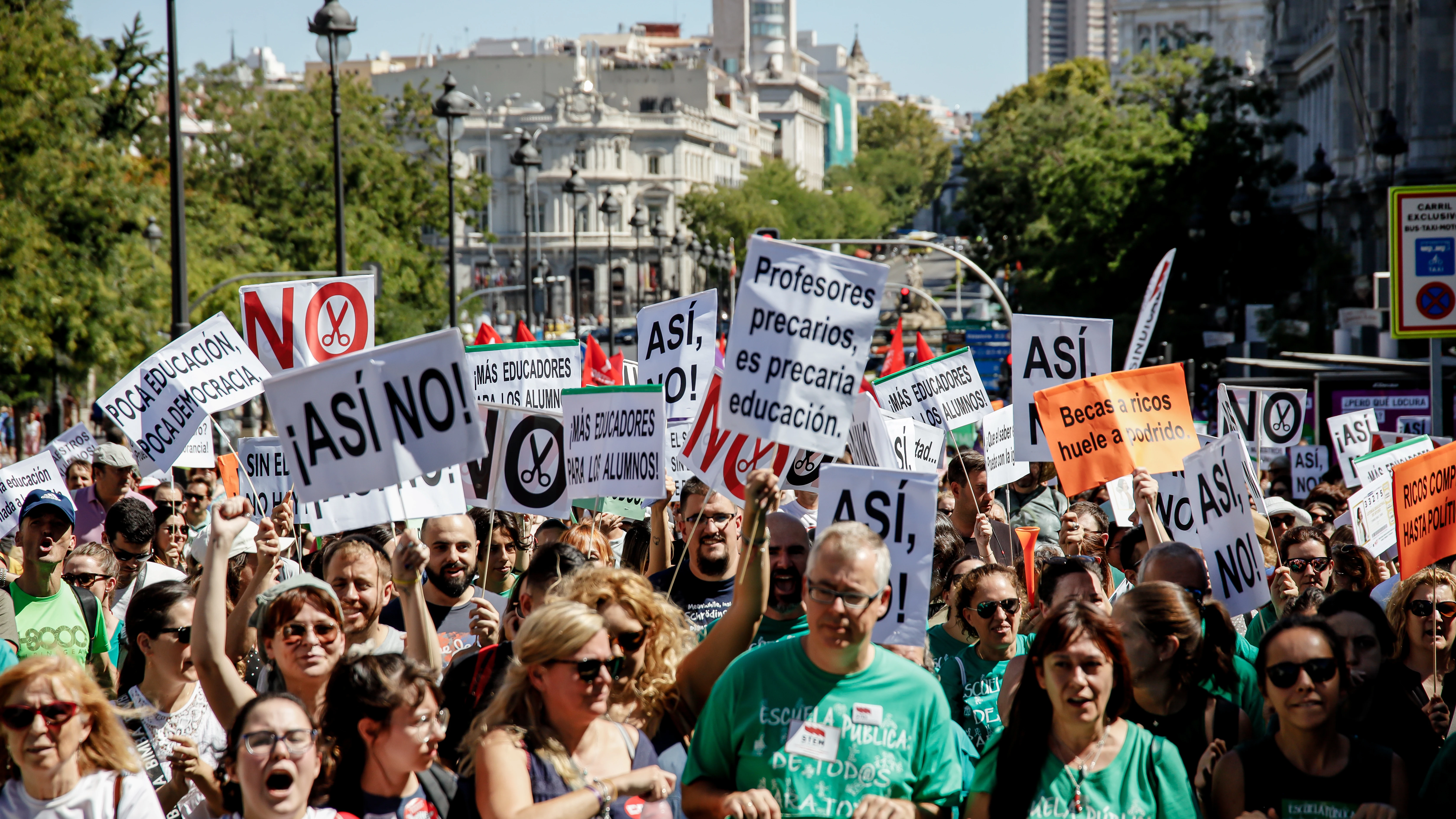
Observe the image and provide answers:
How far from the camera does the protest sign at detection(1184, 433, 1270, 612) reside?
716 centimetres

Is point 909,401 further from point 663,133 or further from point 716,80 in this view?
point 716,80

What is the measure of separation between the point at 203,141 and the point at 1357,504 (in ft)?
142

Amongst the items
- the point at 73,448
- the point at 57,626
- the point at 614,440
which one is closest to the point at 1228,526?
the point at 614,440

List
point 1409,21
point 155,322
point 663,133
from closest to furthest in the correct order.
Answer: point 155,322
point 1409,21
point 663,133

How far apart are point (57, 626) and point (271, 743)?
3458 millimetres

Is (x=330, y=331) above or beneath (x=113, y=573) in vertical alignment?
above

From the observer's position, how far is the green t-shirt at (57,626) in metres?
7.32

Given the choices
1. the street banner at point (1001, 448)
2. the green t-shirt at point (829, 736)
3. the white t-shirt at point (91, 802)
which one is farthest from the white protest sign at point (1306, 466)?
the white t-shirt at point (91, 802)

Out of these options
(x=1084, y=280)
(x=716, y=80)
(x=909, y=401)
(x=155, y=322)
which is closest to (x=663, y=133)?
(x=716, y=80)

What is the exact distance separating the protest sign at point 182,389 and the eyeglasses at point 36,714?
573 centimetres

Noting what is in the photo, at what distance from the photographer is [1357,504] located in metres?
9.23

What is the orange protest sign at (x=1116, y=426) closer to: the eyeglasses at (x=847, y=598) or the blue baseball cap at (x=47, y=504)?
the eyeglasses at (x=847, y=598)

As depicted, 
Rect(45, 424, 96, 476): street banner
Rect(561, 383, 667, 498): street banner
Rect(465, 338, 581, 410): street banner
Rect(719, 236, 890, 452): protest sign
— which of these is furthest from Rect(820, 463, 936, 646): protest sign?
Rect(45, 424, 96, 476): street banner

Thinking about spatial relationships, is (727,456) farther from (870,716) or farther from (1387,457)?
(1387,457)
